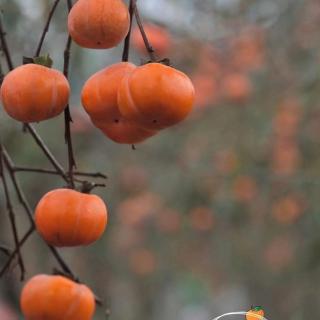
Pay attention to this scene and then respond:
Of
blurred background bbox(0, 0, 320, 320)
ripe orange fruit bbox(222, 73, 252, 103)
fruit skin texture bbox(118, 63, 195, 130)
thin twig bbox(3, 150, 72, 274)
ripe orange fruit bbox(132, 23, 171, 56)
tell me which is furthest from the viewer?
ripe orange fruit bbox(222, 73, 252, 103)

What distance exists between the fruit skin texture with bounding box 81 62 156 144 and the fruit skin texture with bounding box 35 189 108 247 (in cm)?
9

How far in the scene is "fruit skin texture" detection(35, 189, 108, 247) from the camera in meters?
1.08

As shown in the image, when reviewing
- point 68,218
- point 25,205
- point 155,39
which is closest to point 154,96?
point 68,218

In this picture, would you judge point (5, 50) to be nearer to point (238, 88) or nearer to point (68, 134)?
point (68, 134)

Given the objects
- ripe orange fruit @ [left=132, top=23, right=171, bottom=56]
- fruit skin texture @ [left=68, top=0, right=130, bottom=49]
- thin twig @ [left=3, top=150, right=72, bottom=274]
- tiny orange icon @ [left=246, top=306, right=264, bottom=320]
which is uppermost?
fruit skin texture @ [left=68, top=0, right=130, bottom=49]

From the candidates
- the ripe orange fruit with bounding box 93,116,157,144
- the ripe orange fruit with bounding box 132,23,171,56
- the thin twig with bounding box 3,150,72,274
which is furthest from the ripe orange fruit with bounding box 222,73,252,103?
the ripe orange fruit with bounding box 93,116,157,144

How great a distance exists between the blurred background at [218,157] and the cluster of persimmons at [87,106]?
136 centimetres

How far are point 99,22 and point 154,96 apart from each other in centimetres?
13

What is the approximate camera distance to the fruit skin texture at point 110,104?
3.55 feet

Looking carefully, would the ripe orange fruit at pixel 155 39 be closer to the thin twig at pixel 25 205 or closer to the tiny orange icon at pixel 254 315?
the thin twig at pixel 25 205

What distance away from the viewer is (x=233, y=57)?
4156 mm

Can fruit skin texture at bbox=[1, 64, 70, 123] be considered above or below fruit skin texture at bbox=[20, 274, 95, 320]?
above

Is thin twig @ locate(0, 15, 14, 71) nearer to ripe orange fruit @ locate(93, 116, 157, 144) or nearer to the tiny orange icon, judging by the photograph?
ripe orange fruit @ locate(93, 116, 157, 144)

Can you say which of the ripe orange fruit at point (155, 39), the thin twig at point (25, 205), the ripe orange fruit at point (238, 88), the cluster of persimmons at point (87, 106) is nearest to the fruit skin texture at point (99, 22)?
the cluster of persimmons at point (87, 106)
